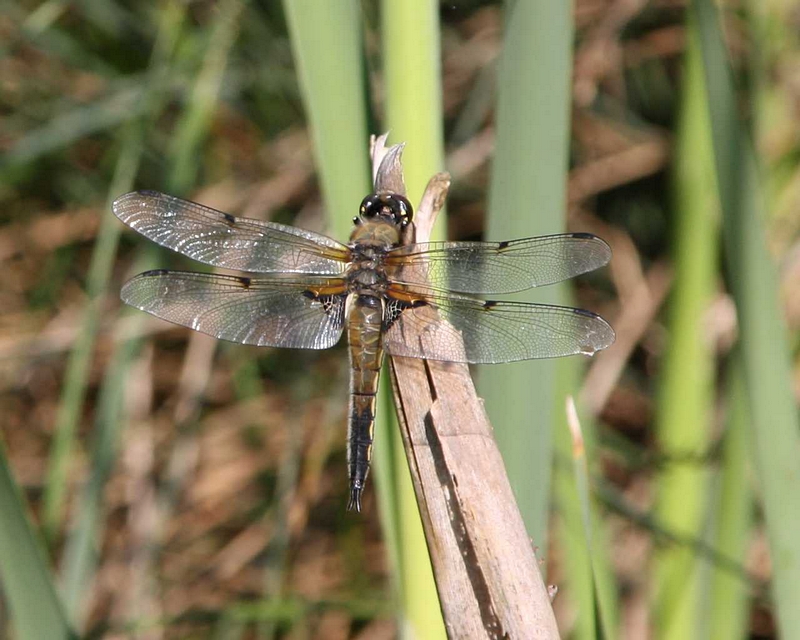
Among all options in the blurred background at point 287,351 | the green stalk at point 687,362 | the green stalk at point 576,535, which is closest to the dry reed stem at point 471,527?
the green stalk at point 576,535

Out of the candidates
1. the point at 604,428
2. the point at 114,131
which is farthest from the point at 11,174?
the point at 604,428

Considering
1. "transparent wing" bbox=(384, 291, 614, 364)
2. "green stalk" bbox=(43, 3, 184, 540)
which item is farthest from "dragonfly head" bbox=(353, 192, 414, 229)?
"green stalk" bbox=(43, 3, 184, 540)

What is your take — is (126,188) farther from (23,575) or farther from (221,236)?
(23,575)

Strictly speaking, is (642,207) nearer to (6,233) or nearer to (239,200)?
(239,200)

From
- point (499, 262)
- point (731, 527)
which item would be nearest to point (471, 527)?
point (499, 262)

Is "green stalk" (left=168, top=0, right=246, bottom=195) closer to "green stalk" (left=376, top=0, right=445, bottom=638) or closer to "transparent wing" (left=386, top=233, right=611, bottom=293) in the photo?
"transparent wing" (left=386, top=233, right=611, bottom=293)
